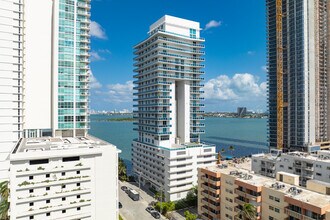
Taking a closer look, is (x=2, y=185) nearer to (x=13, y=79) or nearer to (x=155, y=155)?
(x=13, y=79)

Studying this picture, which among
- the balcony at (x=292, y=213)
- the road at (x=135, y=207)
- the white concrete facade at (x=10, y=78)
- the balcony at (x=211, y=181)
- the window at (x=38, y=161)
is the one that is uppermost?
the white concrete facade at (x=10, y=78)

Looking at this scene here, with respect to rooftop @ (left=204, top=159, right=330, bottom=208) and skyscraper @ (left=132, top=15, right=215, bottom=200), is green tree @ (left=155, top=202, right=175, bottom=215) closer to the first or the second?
skyscraper @ (left=132, top=15, right=215, bottom=200)

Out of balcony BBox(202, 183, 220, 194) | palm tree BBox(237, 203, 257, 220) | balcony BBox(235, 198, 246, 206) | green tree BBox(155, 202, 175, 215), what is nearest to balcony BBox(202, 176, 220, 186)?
balcony BBox(202, 183, 220, 194)

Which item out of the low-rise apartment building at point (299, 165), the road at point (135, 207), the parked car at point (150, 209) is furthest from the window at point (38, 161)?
the low-rise apartment building at point (299, 165)

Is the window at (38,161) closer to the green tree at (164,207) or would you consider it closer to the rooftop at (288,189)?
the green tree at (164,207)

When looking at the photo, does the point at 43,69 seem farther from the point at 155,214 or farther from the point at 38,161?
the point at 155,214

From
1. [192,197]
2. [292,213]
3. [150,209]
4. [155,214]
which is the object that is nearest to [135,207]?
[150,209]
